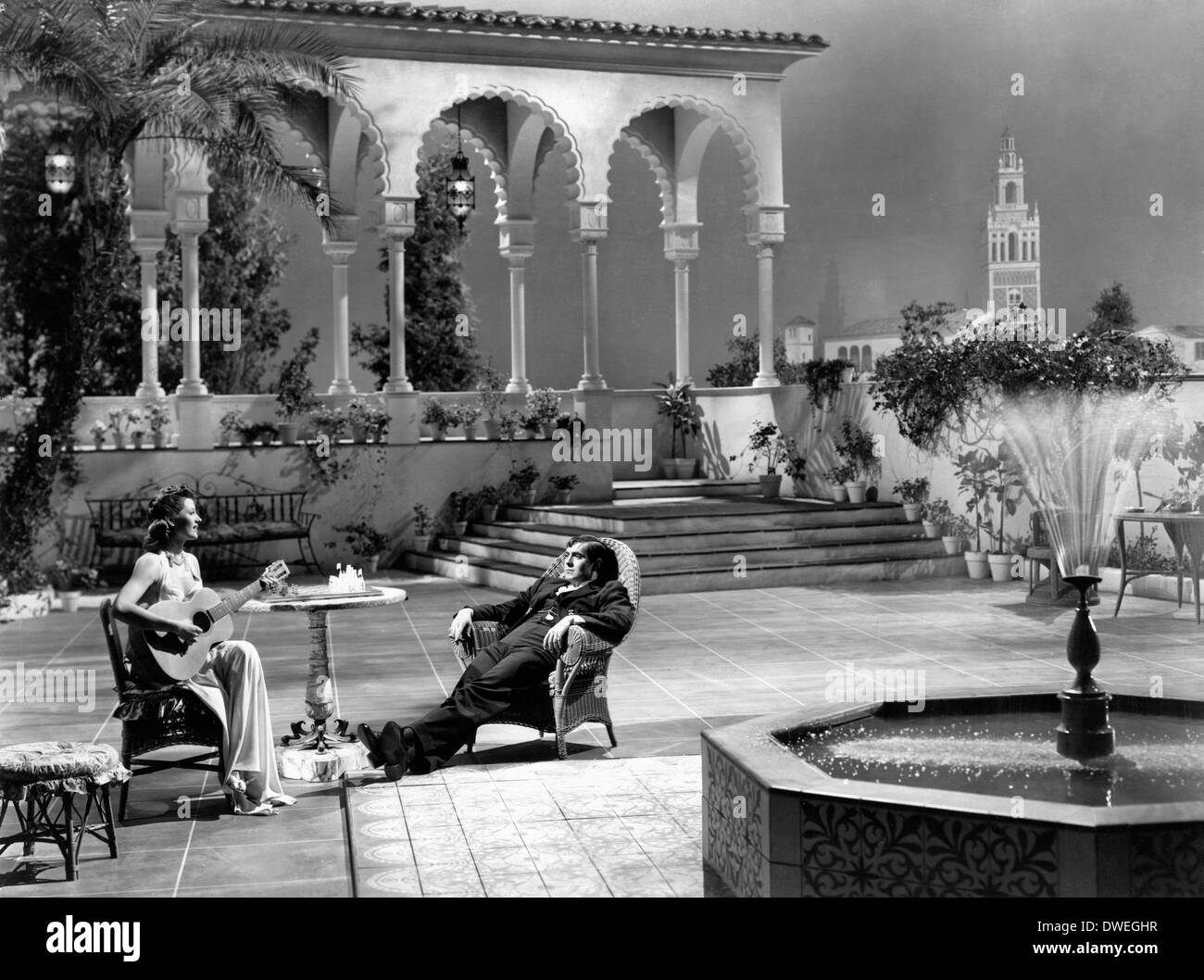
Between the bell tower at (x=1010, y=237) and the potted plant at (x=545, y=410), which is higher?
the bell tower at (x=1010, y=237)

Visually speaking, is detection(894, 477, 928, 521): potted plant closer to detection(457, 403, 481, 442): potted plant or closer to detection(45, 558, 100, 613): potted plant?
detection(457, 403, 481, 442): potted plant

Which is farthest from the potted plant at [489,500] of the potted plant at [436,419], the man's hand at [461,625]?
the man's hand at [461,625]

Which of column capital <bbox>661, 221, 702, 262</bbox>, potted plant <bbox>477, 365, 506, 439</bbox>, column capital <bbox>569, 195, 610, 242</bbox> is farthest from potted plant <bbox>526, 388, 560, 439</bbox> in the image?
column capital <bbox>661, 221, 702, 262</bbox>

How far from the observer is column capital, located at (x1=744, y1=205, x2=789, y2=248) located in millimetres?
18406

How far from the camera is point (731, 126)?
60.1ft

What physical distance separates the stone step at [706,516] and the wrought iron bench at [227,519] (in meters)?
2.53

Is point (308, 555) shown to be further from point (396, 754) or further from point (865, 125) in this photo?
point (865, 125)

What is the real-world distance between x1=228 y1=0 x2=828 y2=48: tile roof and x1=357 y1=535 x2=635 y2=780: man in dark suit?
9.77m

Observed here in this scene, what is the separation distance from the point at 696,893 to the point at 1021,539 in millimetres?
10551

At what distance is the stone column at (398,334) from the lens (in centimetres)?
1684

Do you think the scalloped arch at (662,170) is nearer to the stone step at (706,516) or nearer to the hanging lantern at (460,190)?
the hanging lantern at (460,190)

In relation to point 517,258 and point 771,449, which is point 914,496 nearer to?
point 771,449

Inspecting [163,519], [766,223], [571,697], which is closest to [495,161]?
[766,223]

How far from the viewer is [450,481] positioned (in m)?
17.2
